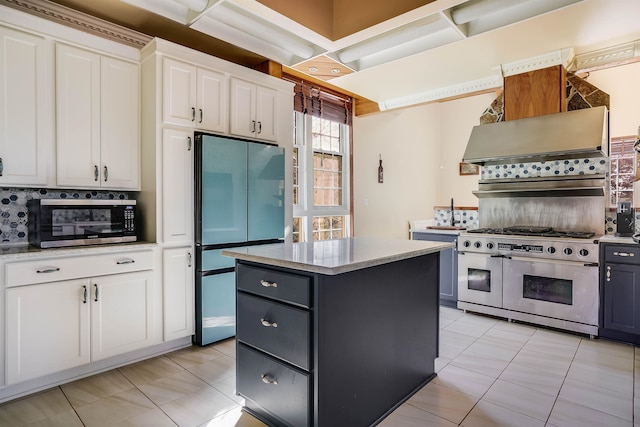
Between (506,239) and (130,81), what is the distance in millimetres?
3783

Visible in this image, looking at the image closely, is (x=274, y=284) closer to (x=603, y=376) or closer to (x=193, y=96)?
(x=193, y=96)

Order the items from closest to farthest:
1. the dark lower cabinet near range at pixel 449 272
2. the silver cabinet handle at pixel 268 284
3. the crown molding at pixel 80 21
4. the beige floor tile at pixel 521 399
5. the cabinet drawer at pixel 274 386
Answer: the cabinet drawer at pixel 274 386 < the silver cabinet handle at pixel 268 284 < the beige floor tile at pixel 521 399 < the crown molding at pixel 80 21 < the dark lower cabinet near range at pixel 449 272

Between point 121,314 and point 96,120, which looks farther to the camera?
point 96,120

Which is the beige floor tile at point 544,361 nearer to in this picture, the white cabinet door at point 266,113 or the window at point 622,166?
the white cabinet door at point 266,113

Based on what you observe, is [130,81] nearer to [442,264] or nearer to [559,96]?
[442,264]

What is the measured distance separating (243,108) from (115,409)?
2562 mm

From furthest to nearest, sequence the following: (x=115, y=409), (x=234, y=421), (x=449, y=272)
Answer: (x=449, y=272), (x=115, y=409), (x=234, y=421)

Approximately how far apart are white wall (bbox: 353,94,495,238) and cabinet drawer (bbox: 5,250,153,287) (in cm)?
339

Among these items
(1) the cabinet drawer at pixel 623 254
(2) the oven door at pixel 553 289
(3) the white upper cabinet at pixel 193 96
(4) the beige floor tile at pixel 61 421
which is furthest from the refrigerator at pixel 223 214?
(1) the cabinet drawer at pixel 623 254

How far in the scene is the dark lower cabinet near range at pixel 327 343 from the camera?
1.67 meters

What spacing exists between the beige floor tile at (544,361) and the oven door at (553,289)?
26.0 inches

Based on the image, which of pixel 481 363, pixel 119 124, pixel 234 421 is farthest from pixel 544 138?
pixel 119 124

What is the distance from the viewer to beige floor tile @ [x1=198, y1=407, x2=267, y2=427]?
6.40 feet

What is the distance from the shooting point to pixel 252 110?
3.47 metres
